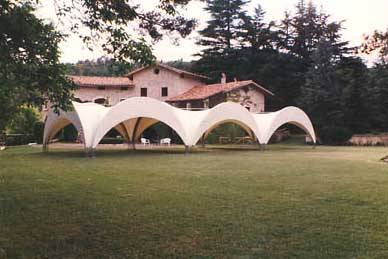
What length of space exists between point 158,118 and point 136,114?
1.04 m

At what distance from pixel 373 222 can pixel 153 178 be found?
620cm

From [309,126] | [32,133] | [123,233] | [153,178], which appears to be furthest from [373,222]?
[32,133]

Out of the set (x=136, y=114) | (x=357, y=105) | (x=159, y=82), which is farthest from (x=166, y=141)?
(x=159, y=82)

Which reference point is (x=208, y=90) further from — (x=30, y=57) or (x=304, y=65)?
(x=30, y=57)

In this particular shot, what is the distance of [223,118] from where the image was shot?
23.6m

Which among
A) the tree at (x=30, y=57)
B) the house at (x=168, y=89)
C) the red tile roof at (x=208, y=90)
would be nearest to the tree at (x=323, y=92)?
the red tile roof at (x=208, y=90)

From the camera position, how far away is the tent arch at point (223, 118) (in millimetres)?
22312

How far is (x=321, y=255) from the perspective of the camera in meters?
4.93

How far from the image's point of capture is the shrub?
109ft

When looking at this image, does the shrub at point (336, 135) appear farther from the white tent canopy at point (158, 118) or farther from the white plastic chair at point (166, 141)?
the white plastic chair at point (166, 141)

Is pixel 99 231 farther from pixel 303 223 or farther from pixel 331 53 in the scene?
pixel 331 53

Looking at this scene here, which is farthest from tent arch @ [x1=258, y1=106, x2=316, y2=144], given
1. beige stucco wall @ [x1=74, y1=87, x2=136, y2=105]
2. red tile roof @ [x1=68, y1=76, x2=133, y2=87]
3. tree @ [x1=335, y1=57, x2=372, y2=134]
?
red tile roof @ [x1=68, y1=76, x2=133, y2=87]

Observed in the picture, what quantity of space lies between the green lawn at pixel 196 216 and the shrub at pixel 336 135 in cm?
2167

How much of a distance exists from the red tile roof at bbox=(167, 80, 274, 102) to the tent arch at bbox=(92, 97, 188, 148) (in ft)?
62.9
